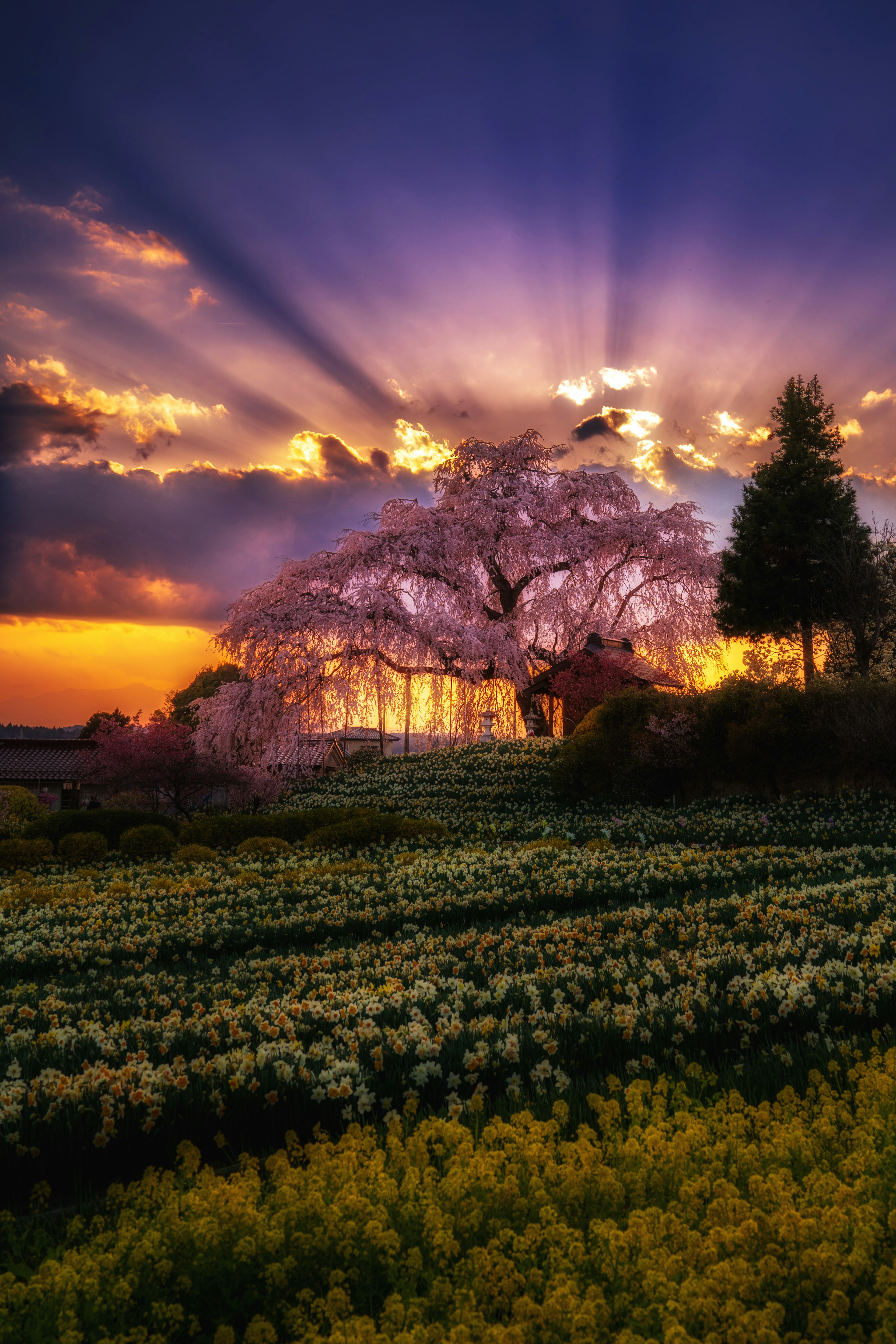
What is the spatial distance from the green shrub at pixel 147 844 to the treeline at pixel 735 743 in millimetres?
10800

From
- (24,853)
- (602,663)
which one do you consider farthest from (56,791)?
(602,663)

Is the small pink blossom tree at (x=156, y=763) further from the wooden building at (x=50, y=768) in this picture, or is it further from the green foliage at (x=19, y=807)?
the wooden building at (x=50, y=768)

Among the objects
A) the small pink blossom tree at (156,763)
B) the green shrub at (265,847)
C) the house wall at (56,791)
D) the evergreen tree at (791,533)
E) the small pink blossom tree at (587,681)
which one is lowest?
the house wall at (56,791)

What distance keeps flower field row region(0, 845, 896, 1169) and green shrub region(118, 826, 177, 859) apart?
567 cm

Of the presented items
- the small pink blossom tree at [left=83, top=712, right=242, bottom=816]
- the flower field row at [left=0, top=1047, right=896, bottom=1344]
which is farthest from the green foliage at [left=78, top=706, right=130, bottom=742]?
the flower field row at [left=0, top=1047, right=896, bottom=1344]

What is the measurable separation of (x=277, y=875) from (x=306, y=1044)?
8.00 m

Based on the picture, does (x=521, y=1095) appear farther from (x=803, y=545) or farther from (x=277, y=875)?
(x=803, y=545)

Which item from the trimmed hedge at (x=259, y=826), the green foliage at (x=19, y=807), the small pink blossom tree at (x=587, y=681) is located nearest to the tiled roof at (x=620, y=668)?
the small pink blossom tree at (x=587, y=681)

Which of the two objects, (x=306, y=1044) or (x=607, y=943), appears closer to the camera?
(x=306, y=1044)

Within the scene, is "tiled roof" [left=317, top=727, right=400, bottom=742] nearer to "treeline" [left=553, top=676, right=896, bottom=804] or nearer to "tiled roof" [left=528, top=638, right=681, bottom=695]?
"tiled roof" [left=528, top=638, right=681, bottom=695]

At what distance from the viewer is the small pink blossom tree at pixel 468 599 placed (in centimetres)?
2612

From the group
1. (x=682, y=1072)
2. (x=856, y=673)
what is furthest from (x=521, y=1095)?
(x=856, y=673)

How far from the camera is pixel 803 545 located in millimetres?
30562

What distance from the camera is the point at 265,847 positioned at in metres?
15.2
